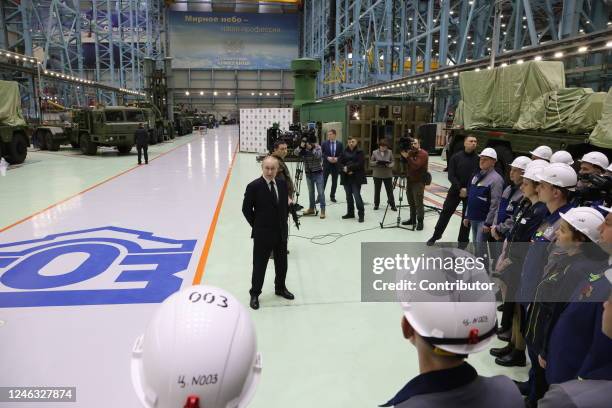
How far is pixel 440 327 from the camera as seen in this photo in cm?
156

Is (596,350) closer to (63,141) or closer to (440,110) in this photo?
(440,110)

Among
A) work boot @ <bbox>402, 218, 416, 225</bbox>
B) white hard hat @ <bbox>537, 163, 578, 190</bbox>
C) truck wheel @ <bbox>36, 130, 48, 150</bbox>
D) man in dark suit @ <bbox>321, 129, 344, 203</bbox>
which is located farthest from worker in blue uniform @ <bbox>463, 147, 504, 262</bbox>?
truck wheel @ <bbox>36, 130, 48, 150</bbox>

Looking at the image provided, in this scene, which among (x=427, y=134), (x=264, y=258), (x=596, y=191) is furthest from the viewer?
(x=427, y=134)

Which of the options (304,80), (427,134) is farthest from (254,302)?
(304,80)

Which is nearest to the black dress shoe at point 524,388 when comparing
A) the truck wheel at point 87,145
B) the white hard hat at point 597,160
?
the white hard hat at point 597,160

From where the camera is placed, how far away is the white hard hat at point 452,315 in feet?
5.06

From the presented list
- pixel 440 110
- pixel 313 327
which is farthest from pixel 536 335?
pixel 440 110

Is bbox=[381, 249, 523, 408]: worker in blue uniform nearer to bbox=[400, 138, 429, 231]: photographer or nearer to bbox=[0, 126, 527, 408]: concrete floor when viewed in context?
bbox=[0, 126, 527, 408]: concrete floor

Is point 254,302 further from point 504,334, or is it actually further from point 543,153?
point 543,153

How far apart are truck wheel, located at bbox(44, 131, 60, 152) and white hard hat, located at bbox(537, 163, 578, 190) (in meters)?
25.9

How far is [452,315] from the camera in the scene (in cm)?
156

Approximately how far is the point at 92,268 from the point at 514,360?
592 cm

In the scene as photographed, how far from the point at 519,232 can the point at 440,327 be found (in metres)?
3.23

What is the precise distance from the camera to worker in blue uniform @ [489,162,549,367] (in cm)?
416
